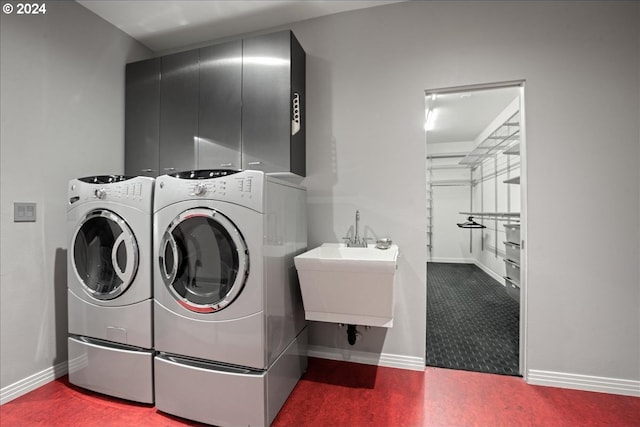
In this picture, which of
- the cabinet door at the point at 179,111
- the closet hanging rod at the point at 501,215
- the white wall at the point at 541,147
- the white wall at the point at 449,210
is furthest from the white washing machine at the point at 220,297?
the white wall at the point at 449,210

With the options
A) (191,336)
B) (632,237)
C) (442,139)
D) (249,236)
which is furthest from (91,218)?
(442,139)

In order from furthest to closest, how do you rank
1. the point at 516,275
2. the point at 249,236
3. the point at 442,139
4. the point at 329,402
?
the point at 442,139
the point at 516,275
the point at 329,402
the point at 249,236

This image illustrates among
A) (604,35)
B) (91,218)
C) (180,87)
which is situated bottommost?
(91,218)

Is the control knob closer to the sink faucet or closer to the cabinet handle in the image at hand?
the cabinet handle

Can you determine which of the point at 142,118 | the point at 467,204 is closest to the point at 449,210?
the point at 467,204

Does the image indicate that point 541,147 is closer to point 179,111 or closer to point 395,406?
point 395,406

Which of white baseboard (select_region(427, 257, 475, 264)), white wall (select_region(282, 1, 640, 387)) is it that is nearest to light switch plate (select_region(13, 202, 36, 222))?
white wall (select_region(282, 1, 640, 387))

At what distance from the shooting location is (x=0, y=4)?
1.84 meters

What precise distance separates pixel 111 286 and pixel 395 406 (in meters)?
1.91

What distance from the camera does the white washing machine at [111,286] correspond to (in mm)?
1771

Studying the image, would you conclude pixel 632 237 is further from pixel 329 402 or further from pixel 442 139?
pixel 442 139

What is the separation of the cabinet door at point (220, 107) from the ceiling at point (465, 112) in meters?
1.92

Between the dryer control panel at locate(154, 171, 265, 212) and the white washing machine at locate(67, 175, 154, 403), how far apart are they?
0.15m

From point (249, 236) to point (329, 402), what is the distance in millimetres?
1158
